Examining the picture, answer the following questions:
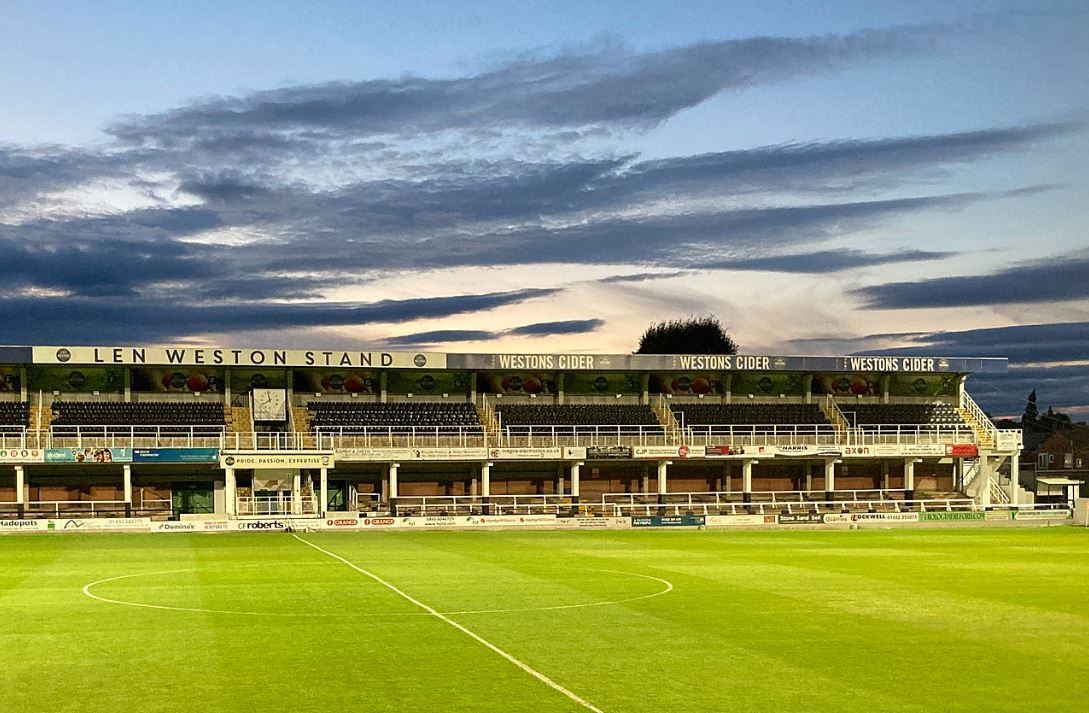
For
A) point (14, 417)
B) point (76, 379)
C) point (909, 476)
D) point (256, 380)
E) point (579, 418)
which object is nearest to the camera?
point (14, 417)

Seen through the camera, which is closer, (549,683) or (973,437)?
(549,683)

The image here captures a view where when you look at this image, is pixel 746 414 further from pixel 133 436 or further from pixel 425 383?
pixel 133 436

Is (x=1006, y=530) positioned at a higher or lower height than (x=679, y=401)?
lower

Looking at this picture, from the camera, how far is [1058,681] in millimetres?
15625

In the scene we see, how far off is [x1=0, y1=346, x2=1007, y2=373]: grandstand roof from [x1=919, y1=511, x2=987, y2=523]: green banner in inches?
565

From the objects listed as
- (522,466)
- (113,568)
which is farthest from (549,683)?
(522,466)

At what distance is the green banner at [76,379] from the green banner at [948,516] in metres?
38.8

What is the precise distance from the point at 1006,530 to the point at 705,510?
42.8 feet

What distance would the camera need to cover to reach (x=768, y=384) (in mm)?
71438

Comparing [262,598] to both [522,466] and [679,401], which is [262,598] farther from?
[679,401]

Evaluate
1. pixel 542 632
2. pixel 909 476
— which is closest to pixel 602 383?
pixel 909 476

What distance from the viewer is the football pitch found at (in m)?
14.6

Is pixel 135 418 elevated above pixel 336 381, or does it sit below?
below

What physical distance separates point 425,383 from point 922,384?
29498 millimetres
